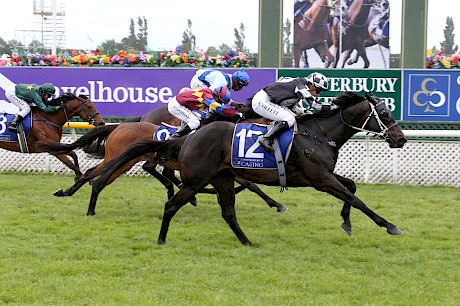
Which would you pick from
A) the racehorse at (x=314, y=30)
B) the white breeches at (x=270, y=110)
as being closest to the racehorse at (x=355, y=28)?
the racehorse at (x=314, y=30)

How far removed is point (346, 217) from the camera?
7031mm

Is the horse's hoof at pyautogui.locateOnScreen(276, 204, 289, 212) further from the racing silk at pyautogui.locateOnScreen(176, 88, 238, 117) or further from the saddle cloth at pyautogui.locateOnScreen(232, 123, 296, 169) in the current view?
the saddle cloth at pyautogui.locateOnScreen(232, 123, 296, 169)

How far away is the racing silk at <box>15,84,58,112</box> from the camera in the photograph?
9719 millimetres

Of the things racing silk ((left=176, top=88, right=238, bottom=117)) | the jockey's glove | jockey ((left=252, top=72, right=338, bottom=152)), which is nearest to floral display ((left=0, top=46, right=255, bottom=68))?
racing silk ((left=176, top=88, right=238, bottom=117))

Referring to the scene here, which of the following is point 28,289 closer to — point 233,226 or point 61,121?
point 233,226

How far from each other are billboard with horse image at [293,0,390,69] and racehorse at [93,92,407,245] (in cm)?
658

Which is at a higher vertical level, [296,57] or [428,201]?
[296,57]

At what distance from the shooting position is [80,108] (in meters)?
9.97

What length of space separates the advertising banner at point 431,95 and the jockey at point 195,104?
445 cm

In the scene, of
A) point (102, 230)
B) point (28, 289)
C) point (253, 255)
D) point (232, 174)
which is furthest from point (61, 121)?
point (28, 289)

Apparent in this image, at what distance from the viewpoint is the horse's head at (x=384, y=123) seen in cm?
659

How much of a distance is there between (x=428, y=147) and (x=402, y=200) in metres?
1.84

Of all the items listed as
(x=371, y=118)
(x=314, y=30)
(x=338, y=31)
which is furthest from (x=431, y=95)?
(x=371, y=118)

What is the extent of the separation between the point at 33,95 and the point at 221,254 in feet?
15.3
